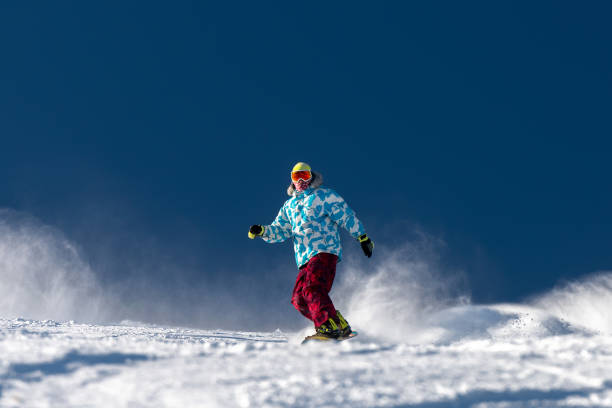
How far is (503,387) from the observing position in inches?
91.4

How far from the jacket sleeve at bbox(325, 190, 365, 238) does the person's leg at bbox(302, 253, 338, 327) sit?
1.45 feet

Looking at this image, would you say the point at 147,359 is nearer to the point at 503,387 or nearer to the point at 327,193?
the point at 503,387

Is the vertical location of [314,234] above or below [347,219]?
below

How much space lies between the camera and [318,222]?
592 centimetres

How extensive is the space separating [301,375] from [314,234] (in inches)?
138

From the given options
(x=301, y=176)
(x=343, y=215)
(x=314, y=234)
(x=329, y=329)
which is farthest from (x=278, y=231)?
(x=329, y=329)

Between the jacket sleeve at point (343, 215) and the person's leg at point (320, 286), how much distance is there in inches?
17.5

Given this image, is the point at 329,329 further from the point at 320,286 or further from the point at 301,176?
the point at 301,176

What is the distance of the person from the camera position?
17.8 ft

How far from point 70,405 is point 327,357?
58.3 inches

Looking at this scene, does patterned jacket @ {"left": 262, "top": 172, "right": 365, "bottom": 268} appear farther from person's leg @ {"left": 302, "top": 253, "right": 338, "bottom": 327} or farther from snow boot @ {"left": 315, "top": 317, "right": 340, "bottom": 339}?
snow boot @ {"left": 315, "top": 317, "right": 340, "bottom": 339}

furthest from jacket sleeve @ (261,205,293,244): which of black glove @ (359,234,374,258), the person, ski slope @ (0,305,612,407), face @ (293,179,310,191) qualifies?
ski slope @ (0,305,612,407)

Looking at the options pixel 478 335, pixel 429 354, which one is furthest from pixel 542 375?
pixel 478 335

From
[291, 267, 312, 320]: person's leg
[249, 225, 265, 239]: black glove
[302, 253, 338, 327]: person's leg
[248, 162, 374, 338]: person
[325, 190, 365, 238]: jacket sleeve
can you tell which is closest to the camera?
[302, 253, 338, 327]: person's leg
